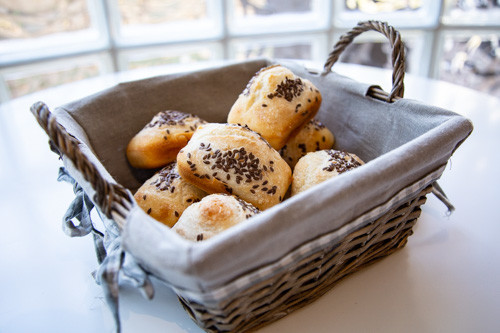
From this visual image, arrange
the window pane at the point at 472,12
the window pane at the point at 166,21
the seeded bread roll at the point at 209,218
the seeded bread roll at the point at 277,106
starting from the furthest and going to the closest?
the window pane at the point at 472,12 < the window pane at the point at 166,21 < the seeded bread roll at the point at 277,106 < the seeded bread roll at the point at 209,218

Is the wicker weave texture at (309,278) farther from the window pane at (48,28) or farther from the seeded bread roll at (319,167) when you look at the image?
the window pane at (48,28)

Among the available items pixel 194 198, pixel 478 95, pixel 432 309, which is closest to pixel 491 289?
pixel 432 309

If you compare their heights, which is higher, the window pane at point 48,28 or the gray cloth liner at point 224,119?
the window pane at point 48,28

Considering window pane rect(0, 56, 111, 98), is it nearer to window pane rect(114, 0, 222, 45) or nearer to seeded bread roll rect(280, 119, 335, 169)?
window pane rect(114, 0, 222, 45)

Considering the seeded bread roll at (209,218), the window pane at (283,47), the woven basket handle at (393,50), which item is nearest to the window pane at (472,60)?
the window pane at (283,47)

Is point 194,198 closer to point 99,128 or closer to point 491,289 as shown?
point 99,128

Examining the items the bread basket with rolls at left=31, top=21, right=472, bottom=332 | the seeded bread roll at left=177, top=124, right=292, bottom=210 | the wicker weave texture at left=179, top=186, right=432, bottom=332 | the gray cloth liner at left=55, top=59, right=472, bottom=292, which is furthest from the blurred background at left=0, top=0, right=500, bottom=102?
the wicker weave texture at left=179, top=186, right=432, bottom=332
